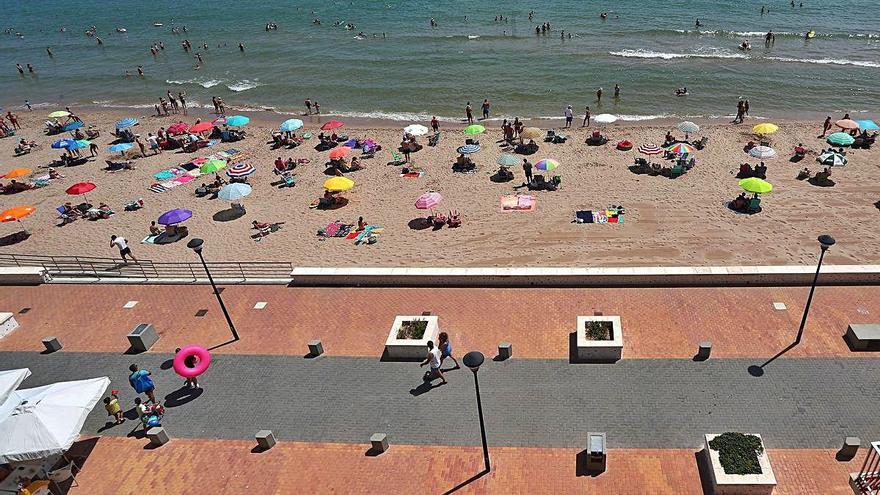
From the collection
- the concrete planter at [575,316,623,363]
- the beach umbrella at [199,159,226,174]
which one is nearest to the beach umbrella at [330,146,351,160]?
the beach umbrella at [199,159,226,174]

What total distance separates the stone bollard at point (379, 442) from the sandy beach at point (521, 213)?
9.38m

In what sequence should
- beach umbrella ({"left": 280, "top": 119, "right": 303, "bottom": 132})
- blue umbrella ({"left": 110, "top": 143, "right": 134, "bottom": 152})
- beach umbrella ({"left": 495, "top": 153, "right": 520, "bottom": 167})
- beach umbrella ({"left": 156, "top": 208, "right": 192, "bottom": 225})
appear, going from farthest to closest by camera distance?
beach umbrella ({"left": 280, "top": 119, "right": 303, "bottom": 132}) < blue umbrella ({"left": 110, "top": 143, "right": 134, "bottom": 152}) < beach umbrella ({"left": 495, "top": 153, "right": 520, "bottom": 167}) < beach umbrella ({"left": 156, "top": 208, "right": 192, "bottom": 225})

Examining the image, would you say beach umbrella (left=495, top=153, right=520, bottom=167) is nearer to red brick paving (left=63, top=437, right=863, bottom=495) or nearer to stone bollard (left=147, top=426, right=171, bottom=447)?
red brick paving (left=63, top=437, right=863, bottom=495)

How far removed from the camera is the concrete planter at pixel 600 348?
13586mm

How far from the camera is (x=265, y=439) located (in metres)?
12.1

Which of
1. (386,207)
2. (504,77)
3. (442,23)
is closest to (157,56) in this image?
(442,23)

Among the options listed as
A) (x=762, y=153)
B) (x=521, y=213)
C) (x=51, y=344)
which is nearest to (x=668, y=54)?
(x=762, y=153)

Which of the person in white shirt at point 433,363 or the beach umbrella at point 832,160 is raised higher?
the person in white shirt at point 433,363

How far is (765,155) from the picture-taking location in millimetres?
26031

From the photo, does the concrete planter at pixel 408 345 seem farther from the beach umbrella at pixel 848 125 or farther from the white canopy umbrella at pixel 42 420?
the beach umbrella at pixel 848 125

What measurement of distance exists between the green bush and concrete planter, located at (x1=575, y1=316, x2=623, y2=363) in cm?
323

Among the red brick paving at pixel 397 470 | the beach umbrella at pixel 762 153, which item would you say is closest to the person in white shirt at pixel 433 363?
the red brick paving at pixel 397 470

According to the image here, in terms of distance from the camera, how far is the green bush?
1030 centimetres

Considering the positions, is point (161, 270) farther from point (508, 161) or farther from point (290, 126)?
point (508, 161)
